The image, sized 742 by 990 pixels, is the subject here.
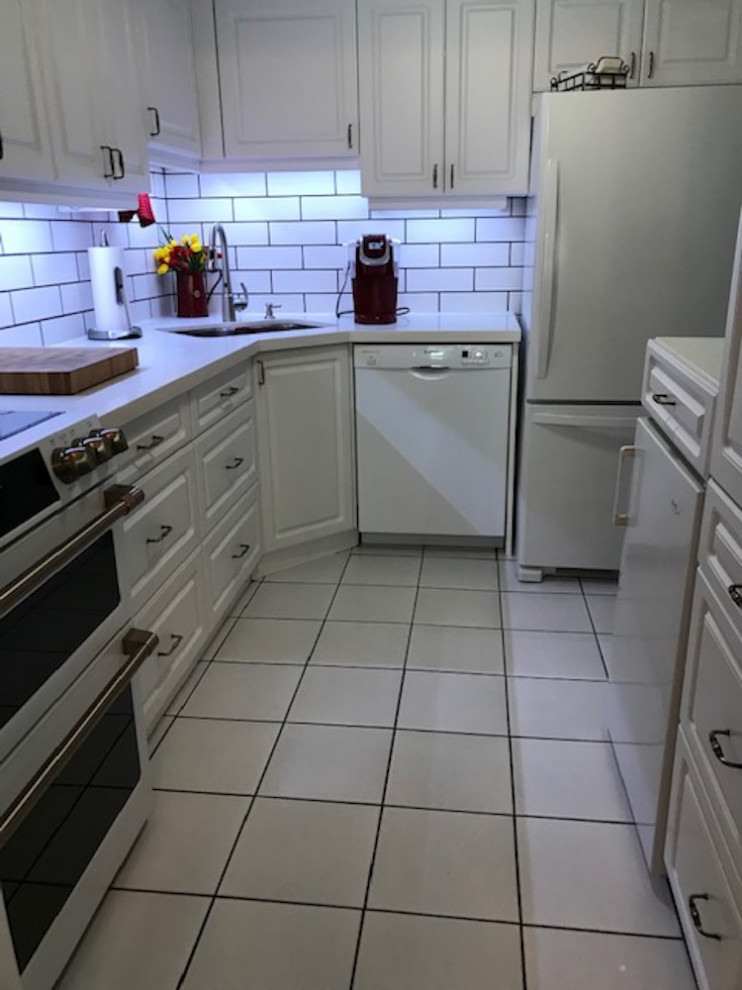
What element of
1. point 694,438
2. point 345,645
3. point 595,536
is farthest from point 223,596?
point 694,438

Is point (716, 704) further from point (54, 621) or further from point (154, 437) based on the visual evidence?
point (154, 437)

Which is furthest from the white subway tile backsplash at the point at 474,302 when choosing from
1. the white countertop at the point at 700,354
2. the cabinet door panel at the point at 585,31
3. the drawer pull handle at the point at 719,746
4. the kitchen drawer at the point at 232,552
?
the drawer pull handle at the point at 719,746

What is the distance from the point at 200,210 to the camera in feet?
11.4

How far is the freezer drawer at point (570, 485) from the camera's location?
2746mm

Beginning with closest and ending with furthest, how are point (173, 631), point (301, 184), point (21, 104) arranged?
point (21, 104) → point (173, 631) → point (301, 184)

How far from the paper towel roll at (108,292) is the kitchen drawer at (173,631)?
93 cm

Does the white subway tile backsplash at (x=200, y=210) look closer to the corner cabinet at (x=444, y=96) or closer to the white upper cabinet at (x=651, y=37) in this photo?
the corner cabinet at (x=444, y=96)

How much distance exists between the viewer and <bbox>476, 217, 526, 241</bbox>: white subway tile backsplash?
10.9 ft

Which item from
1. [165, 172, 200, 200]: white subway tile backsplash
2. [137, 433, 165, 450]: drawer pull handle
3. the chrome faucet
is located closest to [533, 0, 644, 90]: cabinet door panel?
the chrome faucet

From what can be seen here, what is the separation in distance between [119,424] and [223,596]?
3.26 feet

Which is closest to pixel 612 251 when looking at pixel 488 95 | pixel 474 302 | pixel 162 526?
pixel 488 95

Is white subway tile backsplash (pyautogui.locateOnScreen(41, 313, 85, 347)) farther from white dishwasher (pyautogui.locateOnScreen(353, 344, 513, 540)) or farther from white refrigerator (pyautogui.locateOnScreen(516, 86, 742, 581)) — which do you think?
white refrigerator (pyautogui.locateOnScreen(516, 86, 742, 581))

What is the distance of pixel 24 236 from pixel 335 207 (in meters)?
1.41

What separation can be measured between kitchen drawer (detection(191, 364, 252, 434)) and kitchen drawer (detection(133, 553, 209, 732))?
405mm
